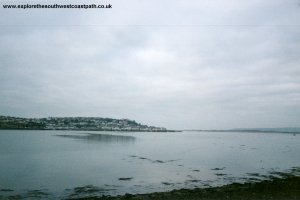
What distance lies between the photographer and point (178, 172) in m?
37.3

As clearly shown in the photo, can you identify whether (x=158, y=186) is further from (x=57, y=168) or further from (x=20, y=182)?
(x=57, y=168)

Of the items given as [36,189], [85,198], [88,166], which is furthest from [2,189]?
[88,166]

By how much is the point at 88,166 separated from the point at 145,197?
2077cm

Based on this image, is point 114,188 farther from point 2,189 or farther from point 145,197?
point 2,189

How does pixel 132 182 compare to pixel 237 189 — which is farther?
pixel 132 182

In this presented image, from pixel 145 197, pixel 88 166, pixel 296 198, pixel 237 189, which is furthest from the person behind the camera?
pixel 88 166

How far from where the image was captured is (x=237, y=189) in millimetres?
24359

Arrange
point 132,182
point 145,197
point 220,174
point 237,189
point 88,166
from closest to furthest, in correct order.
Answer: point 145,197 < point 237,189 < point 132,182 < point 220,174 < point 88,166

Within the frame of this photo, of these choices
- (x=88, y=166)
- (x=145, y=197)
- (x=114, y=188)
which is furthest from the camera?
(x=88, y=166)

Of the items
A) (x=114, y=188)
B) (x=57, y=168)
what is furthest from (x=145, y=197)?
(x=57, y=168)

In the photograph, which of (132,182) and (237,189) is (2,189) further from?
(237,189)

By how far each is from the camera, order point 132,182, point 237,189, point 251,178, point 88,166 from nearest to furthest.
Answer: point 237,189, point 132,182, point 251,178, point 88,166

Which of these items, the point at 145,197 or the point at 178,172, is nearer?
the point at 145,197

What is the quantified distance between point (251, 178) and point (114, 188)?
15.1 m
